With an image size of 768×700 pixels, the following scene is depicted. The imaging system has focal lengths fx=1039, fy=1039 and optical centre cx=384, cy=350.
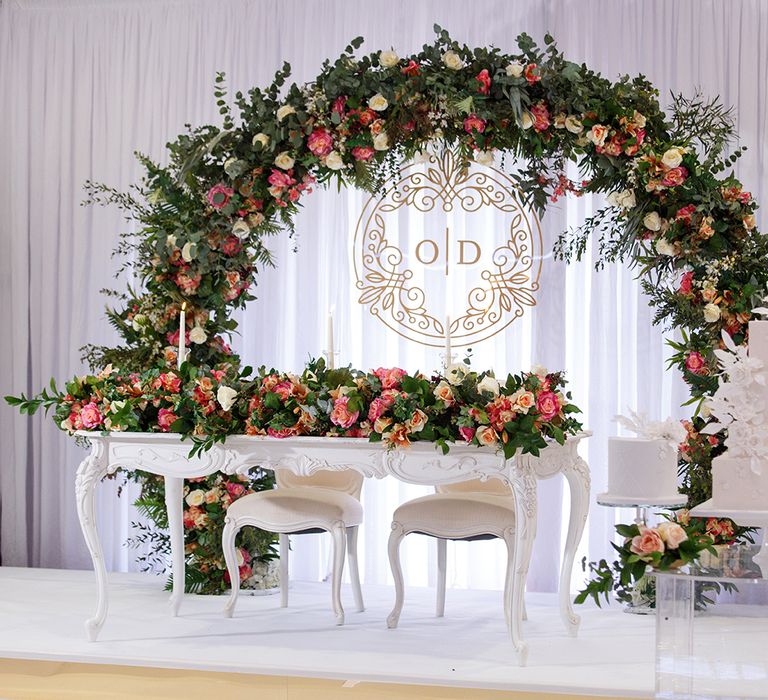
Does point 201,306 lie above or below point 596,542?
above

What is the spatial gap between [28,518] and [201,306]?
2.20 m

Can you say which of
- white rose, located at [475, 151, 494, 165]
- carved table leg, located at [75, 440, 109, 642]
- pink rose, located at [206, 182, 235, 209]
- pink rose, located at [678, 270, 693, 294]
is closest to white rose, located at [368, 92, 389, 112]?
white rose, located at [475, 151, 494, 165]

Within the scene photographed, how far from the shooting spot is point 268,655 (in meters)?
3.90

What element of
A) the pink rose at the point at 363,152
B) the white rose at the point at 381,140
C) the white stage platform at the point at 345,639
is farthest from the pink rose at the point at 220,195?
the white stage platform at the point at 345,639

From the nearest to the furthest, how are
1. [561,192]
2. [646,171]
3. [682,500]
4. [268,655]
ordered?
1. [682,500]
2. [268,655]
3. [646,171]
4. [561,192]

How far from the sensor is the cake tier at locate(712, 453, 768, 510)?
9.33ft

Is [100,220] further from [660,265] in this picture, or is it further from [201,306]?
[660,265]

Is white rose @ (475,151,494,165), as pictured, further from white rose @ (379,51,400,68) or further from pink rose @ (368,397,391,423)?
pink rose @ (368,397,391,423)

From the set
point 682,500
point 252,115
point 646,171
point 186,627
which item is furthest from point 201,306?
point 682,500

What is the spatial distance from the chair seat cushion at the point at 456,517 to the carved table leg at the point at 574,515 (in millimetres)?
247

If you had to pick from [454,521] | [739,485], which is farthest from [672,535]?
[454,521]

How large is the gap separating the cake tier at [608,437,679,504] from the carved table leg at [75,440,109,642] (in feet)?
6.63

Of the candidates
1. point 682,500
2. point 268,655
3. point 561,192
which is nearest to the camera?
point 682,500

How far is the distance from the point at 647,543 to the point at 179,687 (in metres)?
2.05
